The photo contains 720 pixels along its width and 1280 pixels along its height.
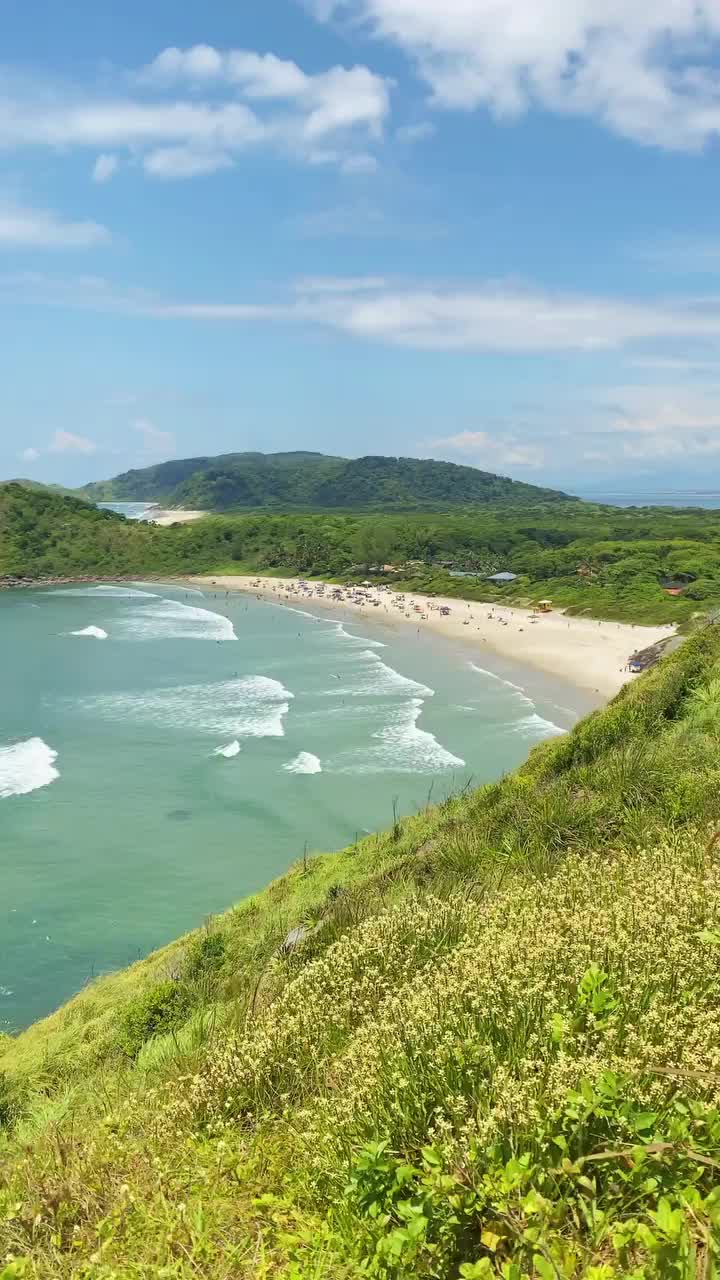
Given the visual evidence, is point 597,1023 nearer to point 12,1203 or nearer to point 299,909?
point 12,1203

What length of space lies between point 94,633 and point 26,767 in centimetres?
4563

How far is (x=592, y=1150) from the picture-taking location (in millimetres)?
3652

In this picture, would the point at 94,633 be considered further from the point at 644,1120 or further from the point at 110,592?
the point at 644,1120

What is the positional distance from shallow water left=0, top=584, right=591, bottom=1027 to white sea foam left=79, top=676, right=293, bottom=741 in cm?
Result: 25

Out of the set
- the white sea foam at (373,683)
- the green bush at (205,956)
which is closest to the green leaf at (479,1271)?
the green bush at (205,956)

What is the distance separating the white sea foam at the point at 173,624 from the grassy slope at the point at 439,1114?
78111mm

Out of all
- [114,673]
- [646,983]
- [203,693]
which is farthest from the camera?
[114,673]

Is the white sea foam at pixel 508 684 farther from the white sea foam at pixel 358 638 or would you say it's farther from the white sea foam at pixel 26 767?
the white sea foam at pixel 26 767

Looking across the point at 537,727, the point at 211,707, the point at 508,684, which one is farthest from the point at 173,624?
the point at 537,727

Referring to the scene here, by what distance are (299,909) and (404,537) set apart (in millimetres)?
137838

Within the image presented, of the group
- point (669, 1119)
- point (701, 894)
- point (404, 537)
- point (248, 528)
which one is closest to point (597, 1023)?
point (669, 1119)

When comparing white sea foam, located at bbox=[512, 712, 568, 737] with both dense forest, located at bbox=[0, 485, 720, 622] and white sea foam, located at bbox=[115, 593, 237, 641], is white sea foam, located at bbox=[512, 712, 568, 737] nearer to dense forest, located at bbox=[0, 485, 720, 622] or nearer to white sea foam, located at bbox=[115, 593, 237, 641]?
white sea foam, located at bbox=[115, 593, 237, 641]

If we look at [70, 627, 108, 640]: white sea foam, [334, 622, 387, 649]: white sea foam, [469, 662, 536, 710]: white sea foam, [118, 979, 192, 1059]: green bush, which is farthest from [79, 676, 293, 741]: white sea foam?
[118, 979, 192, 1059]: green bush

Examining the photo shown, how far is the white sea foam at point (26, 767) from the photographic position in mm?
38594
